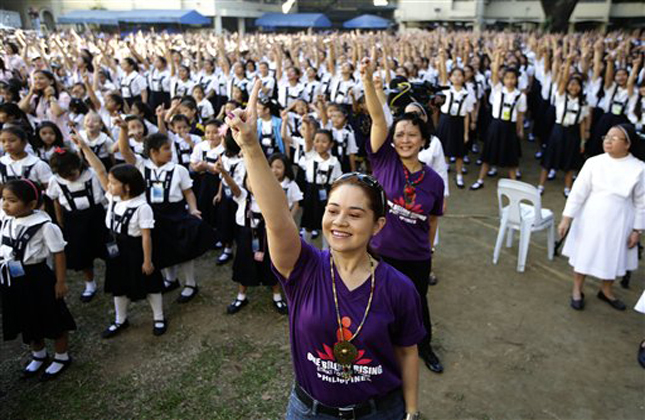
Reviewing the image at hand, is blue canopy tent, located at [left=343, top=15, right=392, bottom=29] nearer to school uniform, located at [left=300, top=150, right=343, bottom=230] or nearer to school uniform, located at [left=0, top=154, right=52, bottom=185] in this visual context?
school uniform, located at [left=300, top=150, right=343, bottom=230]

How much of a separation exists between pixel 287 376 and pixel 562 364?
206cm

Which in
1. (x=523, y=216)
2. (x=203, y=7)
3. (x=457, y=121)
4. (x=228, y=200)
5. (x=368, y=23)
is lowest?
(x=523, y=216)

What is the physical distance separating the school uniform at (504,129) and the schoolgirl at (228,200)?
4.37 m

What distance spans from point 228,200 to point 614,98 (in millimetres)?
6256

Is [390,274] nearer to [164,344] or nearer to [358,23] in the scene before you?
[164,344]

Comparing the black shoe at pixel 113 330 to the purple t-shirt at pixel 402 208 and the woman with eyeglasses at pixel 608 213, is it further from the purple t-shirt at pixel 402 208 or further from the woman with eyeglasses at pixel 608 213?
the woman with eyeglasses at pixel 608 213

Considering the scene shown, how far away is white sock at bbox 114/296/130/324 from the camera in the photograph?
391cm

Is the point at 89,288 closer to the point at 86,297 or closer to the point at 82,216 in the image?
the point at 86,297

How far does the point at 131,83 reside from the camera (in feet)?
30.0

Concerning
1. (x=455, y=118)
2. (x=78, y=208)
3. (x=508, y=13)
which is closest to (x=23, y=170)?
(x=78, y=208)

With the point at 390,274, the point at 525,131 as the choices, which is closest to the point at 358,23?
the point at 525,131

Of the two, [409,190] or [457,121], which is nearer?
[409,190]

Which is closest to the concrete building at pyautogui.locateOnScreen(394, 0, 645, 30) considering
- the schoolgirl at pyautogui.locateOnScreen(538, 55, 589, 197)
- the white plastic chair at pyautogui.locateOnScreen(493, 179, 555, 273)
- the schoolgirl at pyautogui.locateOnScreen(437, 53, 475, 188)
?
the schoolgirl at pyautogui.locateOnScreen(437, 53, 475, 188)

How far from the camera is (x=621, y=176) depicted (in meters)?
3.86
